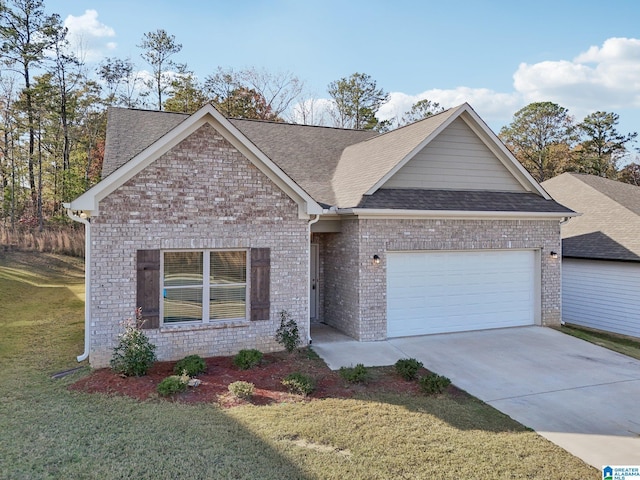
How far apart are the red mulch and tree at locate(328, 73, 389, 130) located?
2926 cm

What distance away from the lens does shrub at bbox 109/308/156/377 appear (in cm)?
778

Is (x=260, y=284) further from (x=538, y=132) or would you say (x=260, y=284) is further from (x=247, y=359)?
(x=538, y=132)

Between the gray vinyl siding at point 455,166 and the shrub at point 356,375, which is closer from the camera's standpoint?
the shrub at point 356,375

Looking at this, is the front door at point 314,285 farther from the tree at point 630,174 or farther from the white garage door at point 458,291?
the tree at point 630,174

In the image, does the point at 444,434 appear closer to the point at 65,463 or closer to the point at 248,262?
the point at 65,463

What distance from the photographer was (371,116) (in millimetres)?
35438

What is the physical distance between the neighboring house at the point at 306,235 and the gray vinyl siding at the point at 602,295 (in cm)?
340

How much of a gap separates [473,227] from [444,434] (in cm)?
701

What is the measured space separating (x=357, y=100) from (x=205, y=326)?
29791mm

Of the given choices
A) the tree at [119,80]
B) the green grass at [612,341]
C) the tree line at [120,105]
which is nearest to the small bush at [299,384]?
the green grass at [612,341]

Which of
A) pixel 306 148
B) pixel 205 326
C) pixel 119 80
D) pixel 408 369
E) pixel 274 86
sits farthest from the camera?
pixel 274 86

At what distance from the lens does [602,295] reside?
14922mm

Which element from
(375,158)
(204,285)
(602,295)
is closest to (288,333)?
(204,285)

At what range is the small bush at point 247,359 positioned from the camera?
8.48 meters
